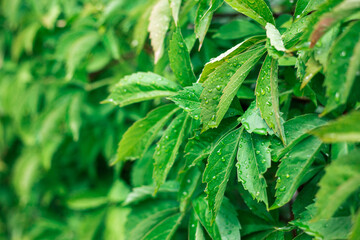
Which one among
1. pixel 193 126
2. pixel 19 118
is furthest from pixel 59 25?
pixel 193 126

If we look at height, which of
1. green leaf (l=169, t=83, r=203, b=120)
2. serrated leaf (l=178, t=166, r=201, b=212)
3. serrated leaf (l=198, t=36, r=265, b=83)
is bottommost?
serrated leaf (l=178, t=166, r=201, b=212)

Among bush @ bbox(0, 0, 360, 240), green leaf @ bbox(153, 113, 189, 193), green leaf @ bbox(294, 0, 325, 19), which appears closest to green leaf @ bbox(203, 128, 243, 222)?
bush @ bbox(0, 0, 360, 240)

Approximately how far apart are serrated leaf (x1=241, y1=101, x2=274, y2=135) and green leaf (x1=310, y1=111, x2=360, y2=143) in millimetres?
120

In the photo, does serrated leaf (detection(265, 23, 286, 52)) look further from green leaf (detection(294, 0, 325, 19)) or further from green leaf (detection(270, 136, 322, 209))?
green leaf (detection(270, 136, 322, 209))

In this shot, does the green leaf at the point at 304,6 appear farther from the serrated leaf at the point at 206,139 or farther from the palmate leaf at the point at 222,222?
the palmate leaf at the point at 222,222

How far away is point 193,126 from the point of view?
600mm

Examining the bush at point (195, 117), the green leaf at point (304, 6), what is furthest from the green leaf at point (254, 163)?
the green leaf at point (304, 6)

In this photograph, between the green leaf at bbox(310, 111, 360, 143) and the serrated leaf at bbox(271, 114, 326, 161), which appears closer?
the green leaf at bbox(310, 111, 360, 143)

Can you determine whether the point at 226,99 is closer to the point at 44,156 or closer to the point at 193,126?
the point at 193,126

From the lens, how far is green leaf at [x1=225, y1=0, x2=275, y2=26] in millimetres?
514

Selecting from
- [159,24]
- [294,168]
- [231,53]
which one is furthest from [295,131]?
[159,24]

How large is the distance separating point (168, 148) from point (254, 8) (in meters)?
0.32

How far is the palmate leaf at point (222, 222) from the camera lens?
584 millimetres

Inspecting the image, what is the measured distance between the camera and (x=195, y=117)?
0.53 metres
